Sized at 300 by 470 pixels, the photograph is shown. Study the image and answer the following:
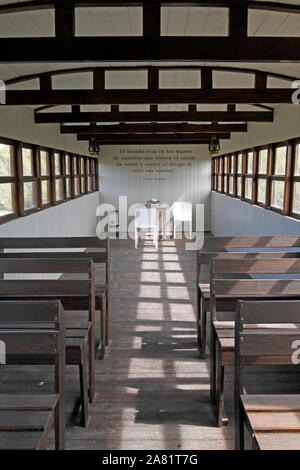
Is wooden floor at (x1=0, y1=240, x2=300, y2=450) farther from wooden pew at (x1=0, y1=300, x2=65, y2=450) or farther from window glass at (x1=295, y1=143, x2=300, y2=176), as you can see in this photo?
window glass at (x1=295, y1=143, x2=300, y2=176)

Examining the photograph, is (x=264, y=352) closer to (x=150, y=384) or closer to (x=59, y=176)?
(x=150, y=384)

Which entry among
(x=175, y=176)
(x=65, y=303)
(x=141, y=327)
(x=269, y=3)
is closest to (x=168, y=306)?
(x=141, y=327)

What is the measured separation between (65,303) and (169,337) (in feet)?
5.14

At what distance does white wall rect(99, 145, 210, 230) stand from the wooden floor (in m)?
8.03

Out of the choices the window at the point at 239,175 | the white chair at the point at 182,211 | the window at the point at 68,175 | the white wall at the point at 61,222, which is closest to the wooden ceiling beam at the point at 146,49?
the white wall at the point at 61,222

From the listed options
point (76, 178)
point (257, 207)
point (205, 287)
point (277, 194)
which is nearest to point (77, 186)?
point (76, 178)

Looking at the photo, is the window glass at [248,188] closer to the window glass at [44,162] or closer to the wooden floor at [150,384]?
the wooden floor at [150,384]

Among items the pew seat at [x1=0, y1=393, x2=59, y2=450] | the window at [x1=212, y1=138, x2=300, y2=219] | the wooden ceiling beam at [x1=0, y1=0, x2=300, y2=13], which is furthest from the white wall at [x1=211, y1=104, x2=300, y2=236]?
the pew seat at [x1=0, y1=393, x2=59, y2=450]

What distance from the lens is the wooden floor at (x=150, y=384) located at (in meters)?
2.60

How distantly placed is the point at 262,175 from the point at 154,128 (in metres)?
2.48

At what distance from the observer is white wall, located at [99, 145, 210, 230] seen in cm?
1299

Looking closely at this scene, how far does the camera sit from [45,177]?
700cm

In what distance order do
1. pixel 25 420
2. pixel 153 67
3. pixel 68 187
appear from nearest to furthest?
pixel 25 420
pixel 153 67
pixel 68 187
